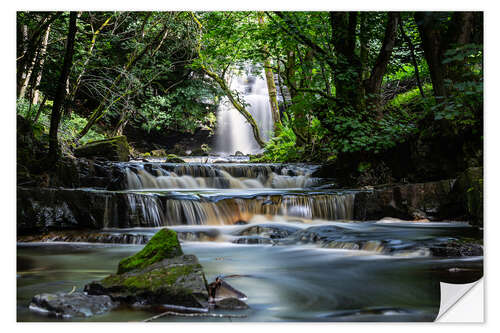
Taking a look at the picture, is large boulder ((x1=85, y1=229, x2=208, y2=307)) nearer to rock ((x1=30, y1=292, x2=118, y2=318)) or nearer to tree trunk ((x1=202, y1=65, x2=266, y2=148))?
rock ((x1=30, y1=292, x2=118, y2=318))

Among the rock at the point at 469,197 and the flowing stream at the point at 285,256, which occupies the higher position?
the rock at the point at 469,197

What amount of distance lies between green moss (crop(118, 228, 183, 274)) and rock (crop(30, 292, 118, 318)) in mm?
458

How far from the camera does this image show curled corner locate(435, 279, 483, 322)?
2.75 m

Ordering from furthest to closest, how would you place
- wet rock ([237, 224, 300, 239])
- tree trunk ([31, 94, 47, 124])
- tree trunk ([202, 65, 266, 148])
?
tree trunk ([202, 65, 266, 148]), tree trunk ([31, 94, 47, 124]), wet rock ([237, 224, 300, 239])

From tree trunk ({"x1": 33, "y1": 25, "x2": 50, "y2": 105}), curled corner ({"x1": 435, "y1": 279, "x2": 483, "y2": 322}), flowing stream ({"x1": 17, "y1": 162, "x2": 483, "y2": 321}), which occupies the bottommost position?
curled corner ({"x1": 435, "y1": 279, "x2": 483, "y2": 322})

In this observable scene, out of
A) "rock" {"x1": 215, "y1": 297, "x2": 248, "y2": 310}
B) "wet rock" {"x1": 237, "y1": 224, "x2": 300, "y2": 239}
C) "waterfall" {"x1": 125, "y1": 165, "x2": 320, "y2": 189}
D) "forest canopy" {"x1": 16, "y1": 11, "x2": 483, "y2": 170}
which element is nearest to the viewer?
"rock" {"x1": 215, "y1": 297, "x2": 248, "y2": 310}

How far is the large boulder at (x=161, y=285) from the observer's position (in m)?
2.27

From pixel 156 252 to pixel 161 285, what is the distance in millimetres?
555

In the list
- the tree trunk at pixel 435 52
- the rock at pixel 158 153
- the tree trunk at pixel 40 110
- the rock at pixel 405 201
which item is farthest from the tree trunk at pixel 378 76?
the rock at pixel 158 153

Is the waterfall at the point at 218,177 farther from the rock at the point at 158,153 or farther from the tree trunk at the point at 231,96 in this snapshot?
the rock at the point at 158,153

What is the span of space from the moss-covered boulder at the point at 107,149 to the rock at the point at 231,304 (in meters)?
6.82

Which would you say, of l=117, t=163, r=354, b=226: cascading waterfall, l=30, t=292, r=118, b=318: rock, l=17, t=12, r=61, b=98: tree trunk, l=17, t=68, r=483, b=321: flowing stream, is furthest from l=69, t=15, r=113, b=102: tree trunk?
l=30, t=292, r=118, b=318: rock

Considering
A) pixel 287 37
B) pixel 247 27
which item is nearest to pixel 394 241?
pixel 287 37

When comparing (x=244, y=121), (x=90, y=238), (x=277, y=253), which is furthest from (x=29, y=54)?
(x=244, y=121)
